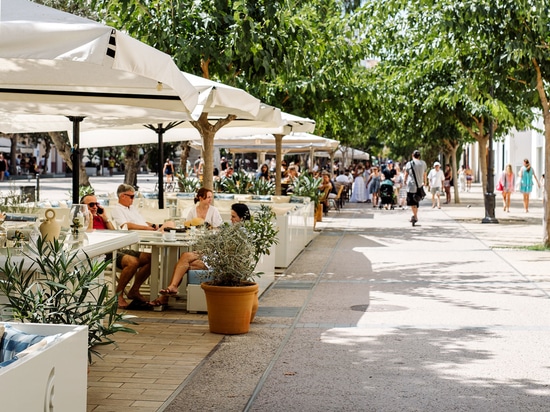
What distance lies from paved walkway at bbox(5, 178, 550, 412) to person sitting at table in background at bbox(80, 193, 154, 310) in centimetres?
39

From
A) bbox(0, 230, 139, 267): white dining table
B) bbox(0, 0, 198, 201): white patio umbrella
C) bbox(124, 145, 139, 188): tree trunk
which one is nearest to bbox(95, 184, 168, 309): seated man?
bbox(0, 0, 198, 201): white patio umbrella

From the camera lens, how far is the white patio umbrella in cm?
498

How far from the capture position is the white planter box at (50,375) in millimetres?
3471

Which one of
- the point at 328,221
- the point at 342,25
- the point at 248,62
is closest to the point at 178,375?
the point at 248,62

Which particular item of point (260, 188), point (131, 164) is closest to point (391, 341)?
point (260, 188)

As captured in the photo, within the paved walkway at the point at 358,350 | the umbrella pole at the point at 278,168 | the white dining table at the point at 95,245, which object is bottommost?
the paved walkway at the point at 358,350

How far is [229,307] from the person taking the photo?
27.1 feet

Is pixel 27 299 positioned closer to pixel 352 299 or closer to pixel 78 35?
pixel 78 35

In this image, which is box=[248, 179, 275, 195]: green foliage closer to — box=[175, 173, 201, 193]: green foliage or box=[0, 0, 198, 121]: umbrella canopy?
box=[175, 173, 201, 193]: green foliage

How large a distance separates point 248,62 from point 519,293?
5331 mm

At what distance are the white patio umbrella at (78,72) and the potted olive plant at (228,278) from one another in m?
1.41

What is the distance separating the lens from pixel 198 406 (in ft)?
19.4

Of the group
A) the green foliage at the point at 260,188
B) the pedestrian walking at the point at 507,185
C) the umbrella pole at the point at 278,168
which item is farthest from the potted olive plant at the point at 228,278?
the pedestrian walking at the point at 507,185

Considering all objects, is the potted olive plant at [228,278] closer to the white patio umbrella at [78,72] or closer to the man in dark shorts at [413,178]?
the white patio umbrella at [78,72]
